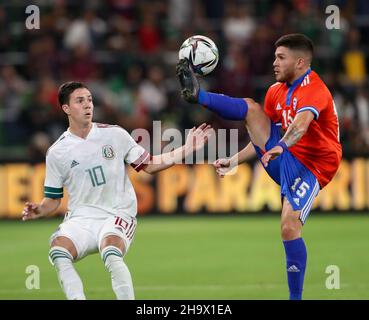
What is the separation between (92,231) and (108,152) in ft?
2.27

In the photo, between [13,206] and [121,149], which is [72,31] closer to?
[13,206]

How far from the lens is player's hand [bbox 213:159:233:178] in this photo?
27.1 ft

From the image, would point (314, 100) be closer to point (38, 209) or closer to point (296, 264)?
point (296, 264)

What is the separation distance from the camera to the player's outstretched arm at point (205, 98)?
815cm

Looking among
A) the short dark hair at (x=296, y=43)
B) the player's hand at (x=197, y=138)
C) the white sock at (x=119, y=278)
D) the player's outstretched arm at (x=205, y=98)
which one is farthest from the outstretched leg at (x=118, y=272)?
the short dark hair at (x=296, y=43)

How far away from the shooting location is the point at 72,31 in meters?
18.7

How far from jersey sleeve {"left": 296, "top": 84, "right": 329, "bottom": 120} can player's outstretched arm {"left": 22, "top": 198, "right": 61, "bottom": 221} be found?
87.3 inches

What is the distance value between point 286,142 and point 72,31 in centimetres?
1170

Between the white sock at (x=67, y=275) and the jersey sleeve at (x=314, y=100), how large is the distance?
229 cm

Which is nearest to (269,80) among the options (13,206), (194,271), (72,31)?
(72,31)

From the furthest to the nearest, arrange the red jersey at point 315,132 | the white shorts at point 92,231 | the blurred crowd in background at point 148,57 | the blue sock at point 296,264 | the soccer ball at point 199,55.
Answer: the blurred crowd in background at point 148,57, the soccer ball at point 199,55, the red jersey at point 315,132, the blue sock at point 296,264, the white shorts at point 92,231

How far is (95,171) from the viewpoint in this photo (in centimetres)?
788

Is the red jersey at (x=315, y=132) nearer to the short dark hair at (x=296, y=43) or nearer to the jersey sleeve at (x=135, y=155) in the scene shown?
the short dark hair at (x=296, y=43)
